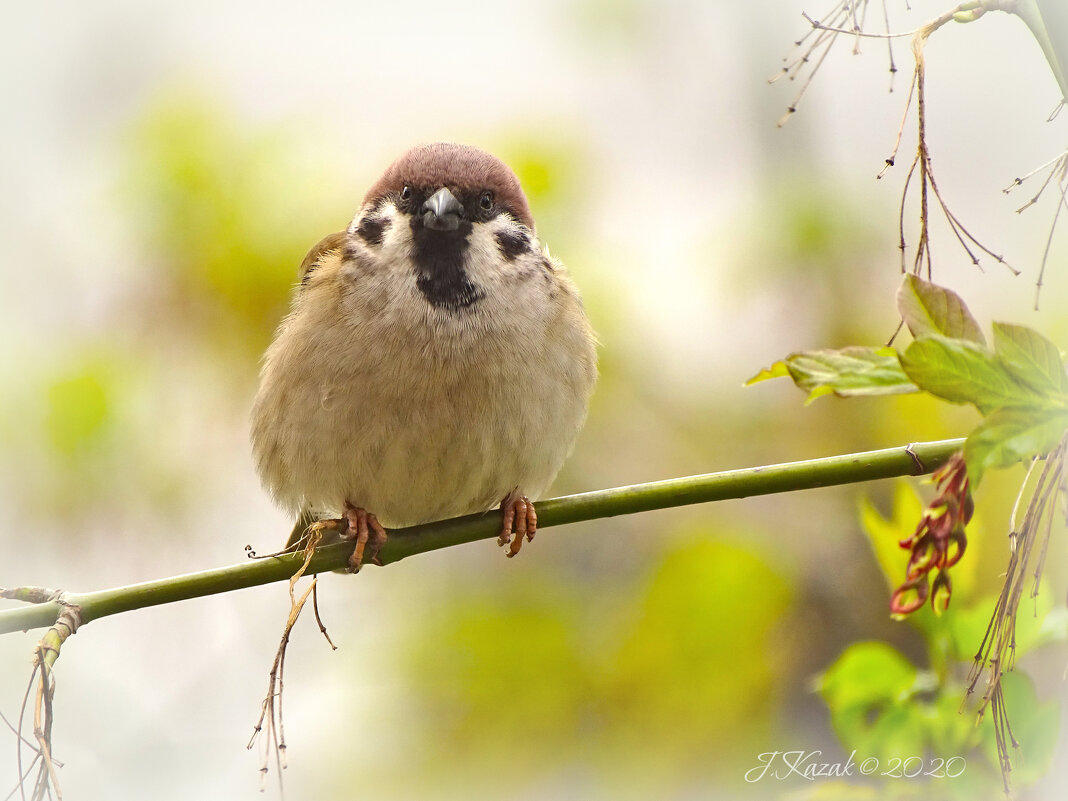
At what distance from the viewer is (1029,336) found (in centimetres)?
107

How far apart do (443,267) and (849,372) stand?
1803 mm

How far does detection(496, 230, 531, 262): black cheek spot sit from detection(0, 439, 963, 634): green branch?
3.68 feet

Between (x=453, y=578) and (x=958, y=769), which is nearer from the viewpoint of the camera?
(x=958, y=769)

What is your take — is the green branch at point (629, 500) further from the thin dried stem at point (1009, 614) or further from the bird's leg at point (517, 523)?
the bird's leg at point (517, 523)

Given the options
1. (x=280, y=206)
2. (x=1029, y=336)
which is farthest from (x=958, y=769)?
(x=280, y=206)

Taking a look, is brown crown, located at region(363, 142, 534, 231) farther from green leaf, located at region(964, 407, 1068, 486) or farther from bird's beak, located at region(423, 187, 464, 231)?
green leaf, located at region(964, 407, 1068, 486)

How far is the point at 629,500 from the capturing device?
172cm

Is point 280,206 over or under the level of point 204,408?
over

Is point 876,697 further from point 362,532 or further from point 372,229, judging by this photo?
point 372,229

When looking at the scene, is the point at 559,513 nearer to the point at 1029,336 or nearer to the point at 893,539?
the point at 893,539

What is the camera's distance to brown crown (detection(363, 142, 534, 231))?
288 centimetres

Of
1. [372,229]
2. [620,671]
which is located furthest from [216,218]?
[620,671]

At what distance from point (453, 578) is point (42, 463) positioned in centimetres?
Answer: 136

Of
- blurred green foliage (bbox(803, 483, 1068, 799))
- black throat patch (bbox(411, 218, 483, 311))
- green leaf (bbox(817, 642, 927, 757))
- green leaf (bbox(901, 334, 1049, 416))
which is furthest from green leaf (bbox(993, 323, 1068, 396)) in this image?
black throat patch (bbox(411, 218, 483, 311))
